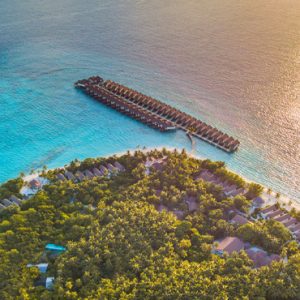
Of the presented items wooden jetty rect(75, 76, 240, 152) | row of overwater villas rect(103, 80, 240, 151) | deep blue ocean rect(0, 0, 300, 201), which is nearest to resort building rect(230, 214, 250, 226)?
deep blue ocean rect(0, 0, 300, 201)

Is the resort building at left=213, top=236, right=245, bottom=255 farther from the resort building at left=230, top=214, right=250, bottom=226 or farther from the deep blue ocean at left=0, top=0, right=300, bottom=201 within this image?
the deep blue ocean at left=0, top=0, right=300, bottom=201

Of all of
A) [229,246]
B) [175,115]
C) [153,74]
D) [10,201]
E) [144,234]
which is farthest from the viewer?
[153,74]

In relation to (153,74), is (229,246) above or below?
below

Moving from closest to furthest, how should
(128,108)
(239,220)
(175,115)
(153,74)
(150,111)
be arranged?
(239,220), (175,115), (150,111), (128,108), (153,74)

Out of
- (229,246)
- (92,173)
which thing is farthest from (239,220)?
(92,173)

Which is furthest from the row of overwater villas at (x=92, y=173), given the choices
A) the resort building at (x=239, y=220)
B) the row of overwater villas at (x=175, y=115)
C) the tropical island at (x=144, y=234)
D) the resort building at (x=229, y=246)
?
the resort building at (x=229, y=246)

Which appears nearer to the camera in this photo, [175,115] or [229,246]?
[229,246]

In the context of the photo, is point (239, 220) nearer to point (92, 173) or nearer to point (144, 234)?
point (144, 234)

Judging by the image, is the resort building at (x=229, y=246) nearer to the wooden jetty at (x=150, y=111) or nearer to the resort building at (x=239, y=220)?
the resort building at (x=239, y=220)
